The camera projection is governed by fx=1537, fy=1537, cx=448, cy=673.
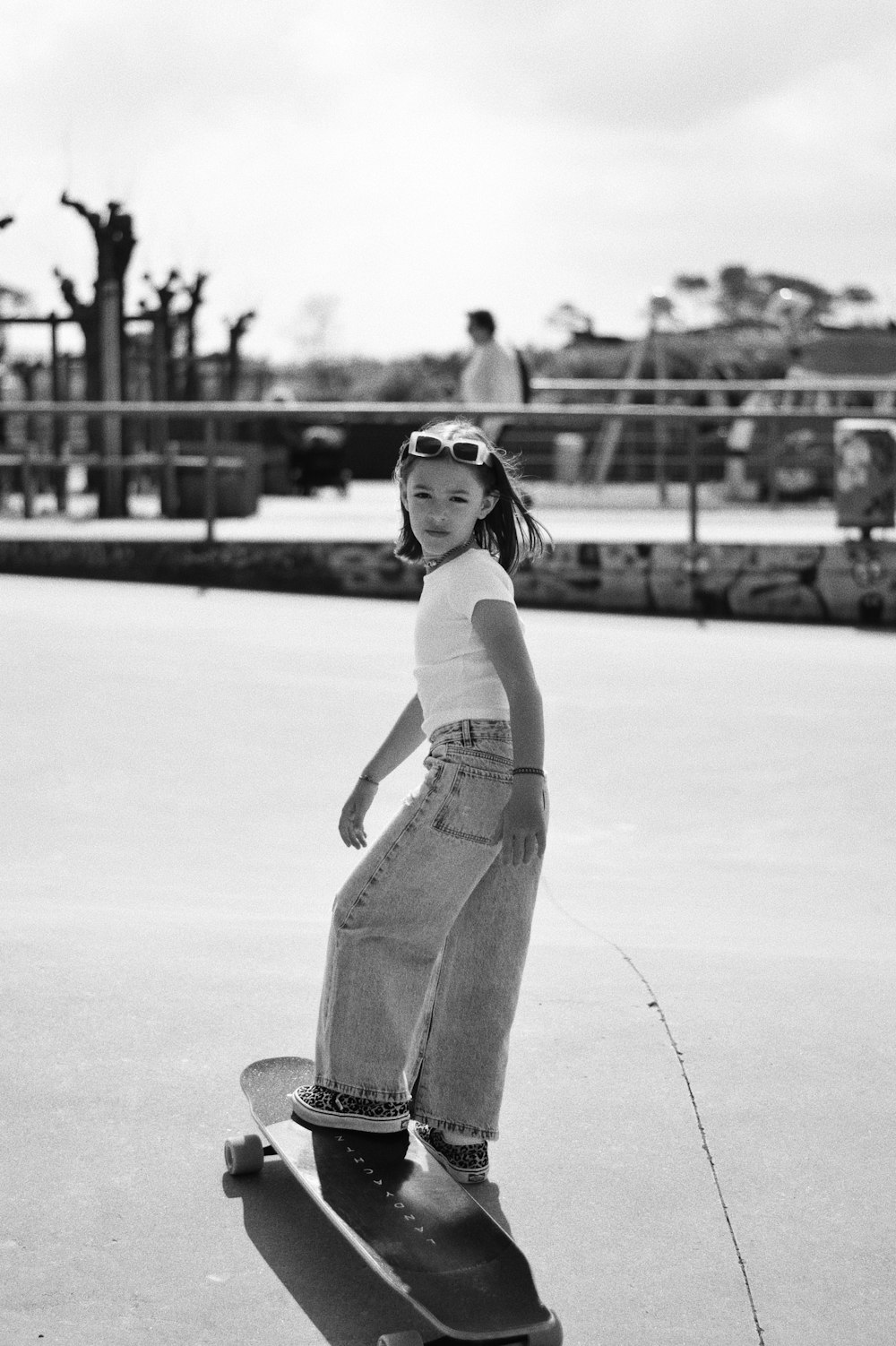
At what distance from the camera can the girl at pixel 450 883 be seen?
8.18 feet

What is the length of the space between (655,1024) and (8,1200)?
145cm

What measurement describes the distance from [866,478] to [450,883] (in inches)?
340

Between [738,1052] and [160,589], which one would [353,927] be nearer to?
[738,1052]

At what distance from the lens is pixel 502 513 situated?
8.99ft

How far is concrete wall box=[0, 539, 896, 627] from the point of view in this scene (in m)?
9.93

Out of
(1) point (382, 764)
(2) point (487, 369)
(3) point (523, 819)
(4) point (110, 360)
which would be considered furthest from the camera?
(4) point (110, 360)

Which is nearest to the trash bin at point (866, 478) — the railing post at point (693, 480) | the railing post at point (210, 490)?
the railing post at point (693, 480)

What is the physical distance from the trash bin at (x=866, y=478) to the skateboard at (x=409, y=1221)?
8438 millimetres

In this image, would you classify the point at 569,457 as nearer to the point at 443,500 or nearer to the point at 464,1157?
the point at 443,500

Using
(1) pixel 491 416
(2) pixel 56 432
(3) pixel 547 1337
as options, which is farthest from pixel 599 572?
(3) pixel 547 1337

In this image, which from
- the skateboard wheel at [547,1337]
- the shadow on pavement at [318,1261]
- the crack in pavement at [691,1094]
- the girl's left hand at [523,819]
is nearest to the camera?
the skateboard wheel at [547,1337]

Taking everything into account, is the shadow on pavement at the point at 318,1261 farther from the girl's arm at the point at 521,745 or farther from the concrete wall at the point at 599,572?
the concrete wall at the point at 599,572

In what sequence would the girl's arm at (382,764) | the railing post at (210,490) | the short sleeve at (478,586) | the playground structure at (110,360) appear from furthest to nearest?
1. the playground structure at (110,360)
2. the railing post at (210,490)
3. the girl's arm at (382,764)
4. the short sleeve at (478,586)

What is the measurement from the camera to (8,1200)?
2.51m
